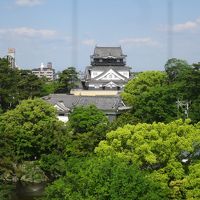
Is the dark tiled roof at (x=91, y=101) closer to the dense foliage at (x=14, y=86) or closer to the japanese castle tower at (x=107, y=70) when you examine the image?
the dense foliage at (x=14, y=86)

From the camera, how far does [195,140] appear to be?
57.5ft

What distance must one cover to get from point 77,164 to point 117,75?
143 feet

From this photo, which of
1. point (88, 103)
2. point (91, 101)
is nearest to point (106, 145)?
point (88, 103)

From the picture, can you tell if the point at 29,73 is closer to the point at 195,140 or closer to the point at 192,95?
the point at 192,95

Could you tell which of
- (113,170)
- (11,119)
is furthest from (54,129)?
(113,170)

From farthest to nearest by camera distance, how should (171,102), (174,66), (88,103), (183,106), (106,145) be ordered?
(174,66), (88,103), (183,106), (171,102), (106,145)

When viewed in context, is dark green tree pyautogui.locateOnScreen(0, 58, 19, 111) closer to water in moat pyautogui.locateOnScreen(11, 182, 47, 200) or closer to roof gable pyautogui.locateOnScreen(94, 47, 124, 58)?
water in moat pyautogui.locateOnScreen(11, 182, 47, 200)

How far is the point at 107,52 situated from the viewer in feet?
208

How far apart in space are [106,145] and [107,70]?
4140cm

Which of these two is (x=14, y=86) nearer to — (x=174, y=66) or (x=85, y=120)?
(x=85, y=120)

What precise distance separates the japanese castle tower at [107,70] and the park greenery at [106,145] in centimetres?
1157

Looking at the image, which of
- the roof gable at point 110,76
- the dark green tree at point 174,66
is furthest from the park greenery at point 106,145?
the roof gable at point 110,76

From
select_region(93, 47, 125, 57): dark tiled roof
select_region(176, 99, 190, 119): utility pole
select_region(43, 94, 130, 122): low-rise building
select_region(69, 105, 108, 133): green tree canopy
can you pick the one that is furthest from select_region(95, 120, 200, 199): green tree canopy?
select_region(93, 47, 125, 57): dark tiled roof

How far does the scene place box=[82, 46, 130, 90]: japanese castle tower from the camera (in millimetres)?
58375
